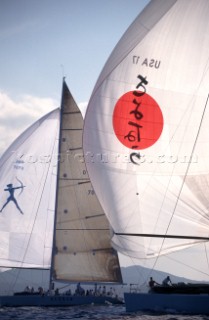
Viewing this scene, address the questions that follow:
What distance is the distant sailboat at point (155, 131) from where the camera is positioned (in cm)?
2211

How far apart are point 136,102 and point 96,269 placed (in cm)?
1624

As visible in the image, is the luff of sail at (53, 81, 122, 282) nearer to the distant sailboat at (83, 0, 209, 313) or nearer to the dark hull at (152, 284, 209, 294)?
the dark hull at (152, 284, 209, 294)

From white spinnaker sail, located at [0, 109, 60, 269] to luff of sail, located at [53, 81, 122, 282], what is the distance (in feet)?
3.23

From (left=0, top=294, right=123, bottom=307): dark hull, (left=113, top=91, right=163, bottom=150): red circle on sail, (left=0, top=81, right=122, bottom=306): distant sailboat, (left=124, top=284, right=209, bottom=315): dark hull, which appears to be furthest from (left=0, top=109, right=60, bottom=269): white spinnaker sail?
(left=113, top=91, right=163, bottom=150): red circle on sail

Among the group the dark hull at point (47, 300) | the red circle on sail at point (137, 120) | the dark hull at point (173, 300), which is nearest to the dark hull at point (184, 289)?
the dark hull at point (173, 300)

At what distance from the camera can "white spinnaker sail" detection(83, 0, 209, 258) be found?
2214 cm

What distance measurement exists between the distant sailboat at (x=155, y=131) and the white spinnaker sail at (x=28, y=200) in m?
13.4

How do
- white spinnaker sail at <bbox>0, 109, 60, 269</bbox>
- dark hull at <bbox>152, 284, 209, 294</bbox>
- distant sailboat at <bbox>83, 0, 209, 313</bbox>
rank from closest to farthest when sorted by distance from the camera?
distant sailboat at <bbox>83, 0, 209, 313</bbox> → dark hull at <bbox>152, 284, 209, 294</bbox> → white spinnaker sail at <bbox>0, 109, 60, 269</bbox>

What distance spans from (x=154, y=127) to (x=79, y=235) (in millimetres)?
14752

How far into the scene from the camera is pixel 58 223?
115 feet

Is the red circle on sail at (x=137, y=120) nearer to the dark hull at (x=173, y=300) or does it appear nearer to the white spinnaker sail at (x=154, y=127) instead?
the white spinnaker sail at (x=154, y=127)

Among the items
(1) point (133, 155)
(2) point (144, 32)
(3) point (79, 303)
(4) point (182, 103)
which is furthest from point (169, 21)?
(3) point (79, 303)

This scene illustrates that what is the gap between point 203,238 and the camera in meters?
21.5

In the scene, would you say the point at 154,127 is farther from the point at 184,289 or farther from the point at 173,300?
the point at 173,300
